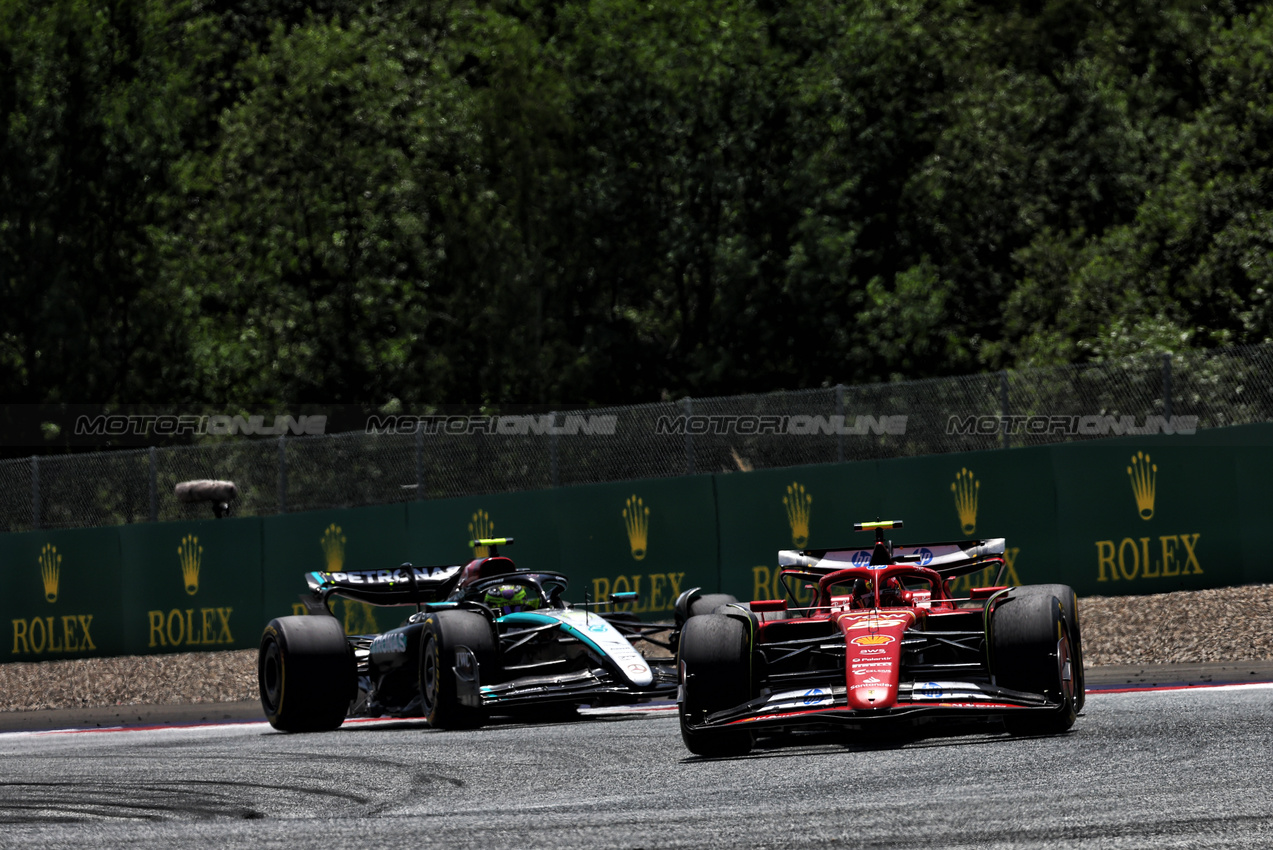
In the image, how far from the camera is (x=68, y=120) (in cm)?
3300

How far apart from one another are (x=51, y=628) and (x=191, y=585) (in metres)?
2.24

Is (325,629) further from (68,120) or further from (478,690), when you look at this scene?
(68,120)

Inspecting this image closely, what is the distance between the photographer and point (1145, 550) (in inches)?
597

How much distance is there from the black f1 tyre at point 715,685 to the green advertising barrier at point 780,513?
25.4 ft

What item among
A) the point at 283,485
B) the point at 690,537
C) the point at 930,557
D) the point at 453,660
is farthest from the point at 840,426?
the point at 283,485

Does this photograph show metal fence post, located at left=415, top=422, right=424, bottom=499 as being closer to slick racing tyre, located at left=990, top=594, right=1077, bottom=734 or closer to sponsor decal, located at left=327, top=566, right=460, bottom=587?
sponsor decal, located at left=327, top=566, right=460, bottom=587

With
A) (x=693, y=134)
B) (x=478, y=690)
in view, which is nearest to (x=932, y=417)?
(x=478, y=690)

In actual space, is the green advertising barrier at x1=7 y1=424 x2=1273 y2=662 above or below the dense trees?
below

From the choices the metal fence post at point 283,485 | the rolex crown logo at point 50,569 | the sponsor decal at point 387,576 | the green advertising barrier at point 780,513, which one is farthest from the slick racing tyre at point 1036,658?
the rolex crown logo at point 50,569

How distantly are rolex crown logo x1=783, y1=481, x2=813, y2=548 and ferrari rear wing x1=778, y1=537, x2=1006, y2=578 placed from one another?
6.42 metres

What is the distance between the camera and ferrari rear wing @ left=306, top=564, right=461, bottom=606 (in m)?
13.7

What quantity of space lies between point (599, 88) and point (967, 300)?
879 centimetres

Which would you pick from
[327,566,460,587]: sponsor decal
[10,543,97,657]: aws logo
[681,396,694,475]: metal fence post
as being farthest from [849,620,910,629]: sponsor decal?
[10,543,97,657]: aws logo

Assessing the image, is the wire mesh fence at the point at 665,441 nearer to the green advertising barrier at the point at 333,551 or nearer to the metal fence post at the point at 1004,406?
the metal fence post at the point at 1004,406
